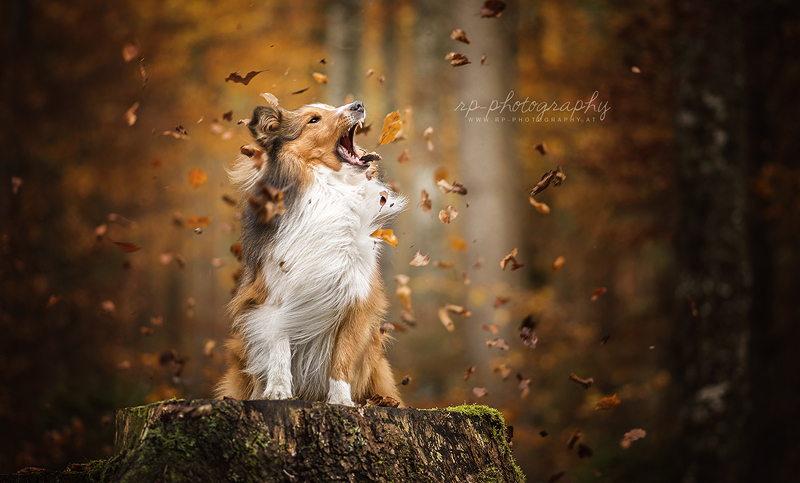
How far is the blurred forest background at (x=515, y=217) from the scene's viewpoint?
7.23 meters

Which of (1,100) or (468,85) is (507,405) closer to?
(468,85)

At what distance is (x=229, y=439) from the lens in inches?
112

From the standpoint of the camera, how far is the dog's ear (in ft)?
14.1

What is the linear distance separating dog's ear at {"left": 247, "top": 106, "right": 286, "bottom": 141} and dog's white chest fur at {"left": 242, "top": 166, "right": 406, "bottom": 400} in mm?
519

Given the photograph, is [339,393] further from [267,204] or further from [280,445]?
[267,204]

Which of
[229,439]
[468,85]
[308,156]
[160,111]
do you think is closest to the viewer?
[229,439]

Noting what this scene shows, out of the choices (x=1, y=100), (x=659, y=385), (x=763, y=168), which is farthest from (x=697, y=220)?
(x=1, y=100)

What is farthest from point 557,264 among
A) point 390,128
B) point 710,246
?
point 710,246

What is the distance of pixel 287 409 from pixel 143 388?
755 centimetres

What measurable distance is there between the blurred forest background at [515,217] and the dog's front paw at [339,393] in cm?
188

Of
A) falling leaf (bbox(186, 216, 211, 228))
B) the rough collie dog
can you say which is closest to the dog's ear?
the rough collie dog

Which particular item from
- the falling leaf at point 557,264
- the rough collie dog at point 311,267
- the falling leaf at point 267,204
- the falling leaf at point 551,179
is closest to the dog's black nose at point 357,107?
the rough collie dog at point 311,267

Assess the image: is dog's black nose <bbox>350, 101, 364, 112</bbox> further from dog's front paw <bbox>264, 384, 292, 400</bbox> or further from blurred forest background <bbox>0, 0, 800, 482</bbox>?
dog's front paw <bbox>264, 384, 292, 400</bbox>

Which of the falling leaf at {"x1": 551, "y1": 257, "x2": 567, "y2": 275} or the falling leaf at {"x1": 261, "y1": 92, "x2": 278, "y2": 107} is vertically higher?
the falling leaf at {"x1": 261, "y1": 92, "x2": 278, "y2": 107}
